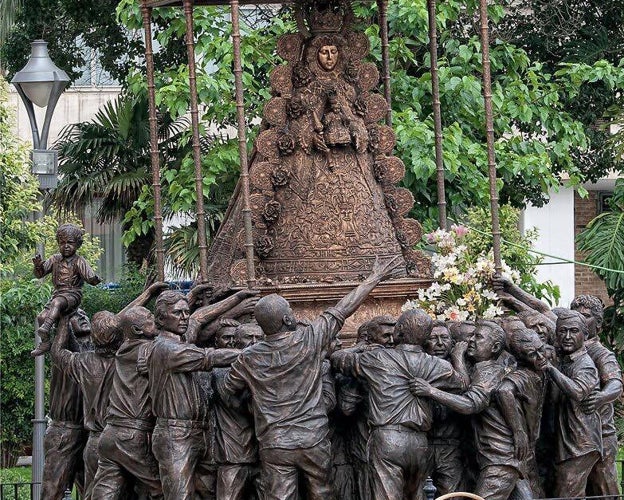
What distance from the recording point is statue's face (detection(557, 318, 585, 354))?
17000 mm

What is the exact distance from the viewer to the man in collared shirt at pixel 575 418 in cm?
1698

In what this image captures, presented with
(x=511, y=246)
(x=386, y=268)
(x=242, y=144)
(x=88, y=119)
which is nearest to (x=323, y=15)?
(x=242, y=144)

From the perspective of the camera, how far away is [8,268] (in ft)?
86.4

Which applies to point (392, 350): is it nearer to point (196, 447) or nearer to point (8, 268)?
point (196, 447)

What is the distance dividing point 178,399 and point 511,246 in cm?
969

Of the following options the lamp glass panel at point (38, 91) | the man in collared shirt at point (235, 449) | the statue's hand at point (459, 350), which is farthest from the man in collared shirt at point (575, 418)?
the lamp glass panel at point (38, 91)

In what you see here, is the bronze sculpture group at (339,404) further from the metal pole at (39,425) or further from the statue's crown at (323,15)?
the metal pole at (39,425)

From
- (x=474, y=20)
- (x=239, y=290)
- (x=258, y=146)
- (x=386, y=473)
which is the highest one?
(x=474, y=20)

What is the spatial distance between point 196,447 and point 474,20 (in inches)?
436

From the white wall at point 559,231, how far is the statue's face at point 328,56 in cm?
1499

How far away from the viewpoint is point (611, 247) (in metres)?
25.7

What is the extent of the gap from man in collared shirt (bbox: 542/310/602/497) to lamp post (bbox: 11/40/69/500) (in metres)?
5.82

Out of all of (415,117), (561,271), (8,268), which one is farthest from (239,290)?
(561,271)

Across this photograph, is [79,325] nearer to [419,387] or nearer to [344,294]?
[344,294]
